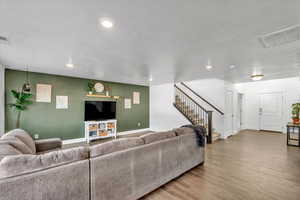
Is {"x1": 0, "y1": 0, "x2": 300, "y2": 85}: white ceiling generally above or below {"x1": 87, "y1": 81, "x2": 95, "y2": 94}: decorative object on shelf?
above

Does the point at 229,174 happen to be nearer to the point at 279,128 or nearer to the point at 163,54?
the point at 163,54

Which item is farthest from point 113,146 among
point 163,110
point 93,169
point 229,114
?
point 229,114

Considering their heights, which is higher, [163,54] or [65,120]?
[163,54]

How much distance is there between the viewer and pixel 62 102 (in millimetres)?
4809

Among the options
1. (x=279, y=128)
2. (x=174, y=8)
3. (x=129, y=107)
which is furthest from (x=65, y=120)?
(x=279, y=128)

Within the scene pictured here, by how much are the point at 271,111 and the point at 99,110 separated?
317 inches

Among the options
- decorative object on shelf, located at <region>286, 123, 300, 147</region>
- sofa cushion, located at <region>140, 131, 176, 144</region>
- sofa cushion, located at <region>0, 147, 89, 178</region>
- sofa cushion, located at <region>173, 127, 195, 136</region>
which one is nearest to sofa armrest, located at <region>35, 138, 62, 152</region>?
sofa cushion, located at <region>0, 147, 89, 178</region>

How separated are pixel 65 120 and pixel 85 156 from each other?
3989 mm

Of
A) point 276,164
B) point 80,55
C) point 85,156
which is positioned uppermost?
point 80,55

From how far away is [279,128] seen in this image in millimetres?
6559

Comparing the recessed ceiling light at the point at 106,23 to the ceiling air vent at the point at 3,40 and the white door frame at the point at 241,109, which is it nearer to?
the ceiling air vent at the point at 3,40

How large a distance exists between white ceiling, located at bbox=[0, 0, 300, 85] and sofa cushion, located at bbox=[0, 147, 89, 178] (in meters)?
1.54

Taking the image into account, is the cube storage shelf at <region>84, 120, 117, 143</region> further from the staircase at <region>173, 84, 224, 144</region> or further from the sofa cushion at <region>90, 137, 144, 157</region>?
the sofa cushion at <region>90, 137, 144, 157</region>

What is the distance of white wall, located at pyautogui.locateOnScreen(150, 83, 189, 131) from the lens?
257 inches
